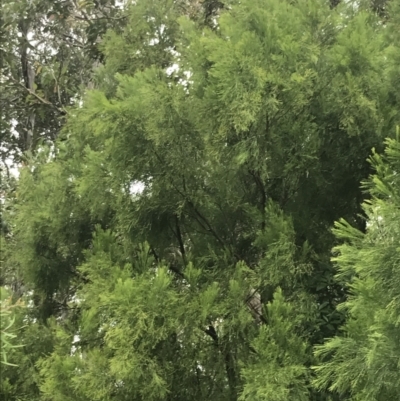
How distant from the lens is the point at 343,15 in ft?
8.80

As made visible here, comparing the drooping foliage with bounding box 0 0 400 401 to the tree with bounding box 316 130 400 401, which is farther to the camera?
the drooping foliage with bounding box 0 0 400 401

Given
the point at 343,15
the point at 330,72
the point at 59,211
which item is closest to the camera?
the point at 330,72

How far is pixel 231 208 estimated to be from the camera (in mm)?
2660

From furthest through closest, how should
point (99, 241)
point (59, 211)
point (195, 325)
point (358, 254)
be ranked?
point (59, 211) → point (99, 241) → point (195, 325) → point (358, 254)

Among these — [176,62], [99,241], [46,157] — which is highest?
[176,62]

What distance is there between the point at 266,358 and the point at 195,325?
34 centimetres

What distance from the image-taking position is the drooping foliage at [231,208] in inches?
83.4

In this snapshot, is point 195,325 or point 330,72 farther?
point 330,72

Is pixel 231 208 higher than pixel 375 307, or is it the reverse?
pixel 231 208

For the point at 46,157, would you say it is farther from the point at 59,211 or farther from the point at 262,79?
the point at 262,79

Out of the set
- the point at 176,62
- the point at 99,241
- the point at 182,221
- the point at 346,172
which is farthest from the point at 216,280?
the point at 176,62

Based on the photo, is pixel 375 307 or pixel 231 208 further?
pixel 231 208

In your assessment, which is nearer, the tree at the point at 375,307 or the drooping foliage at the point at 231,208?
the tree at the point at 375,307

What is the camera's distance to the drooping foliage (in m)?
2.12
